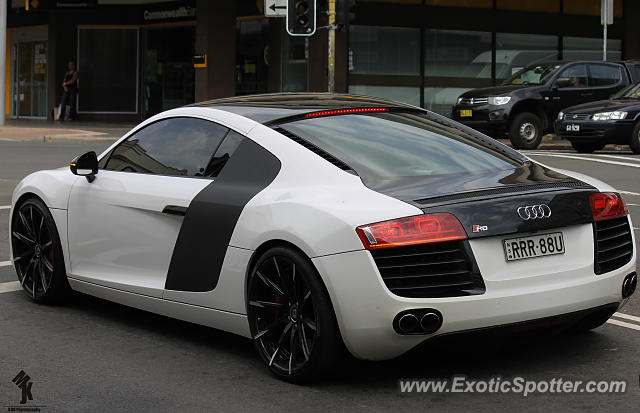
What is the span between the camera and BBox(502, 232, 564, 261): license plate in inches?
184

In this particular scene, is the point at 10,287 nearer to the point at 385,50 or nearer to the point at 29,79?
the point at 385,50

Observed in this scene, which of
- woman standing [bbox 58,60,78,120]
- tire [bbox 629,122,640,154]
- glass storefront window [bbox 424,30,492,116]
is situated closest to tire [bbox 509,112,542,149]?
tire [bbox 629,122,640,154]

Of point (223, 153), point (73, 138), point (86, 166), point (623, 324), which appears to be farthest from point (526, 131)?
point (223, 153)

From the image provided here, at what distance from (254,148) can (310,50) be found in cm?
2573

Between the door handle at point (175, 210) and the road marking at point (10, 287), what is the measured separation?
6.99 feet

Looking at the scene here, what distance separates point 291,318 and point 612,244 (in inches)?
64.7

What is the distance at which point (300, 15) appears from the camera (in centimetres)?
1878

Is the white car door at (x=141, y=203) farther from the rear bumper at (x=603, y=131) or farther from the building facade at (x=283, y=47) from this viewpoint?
the building facade at (x=283, y=47)

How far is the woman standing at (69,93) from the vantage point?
115ft

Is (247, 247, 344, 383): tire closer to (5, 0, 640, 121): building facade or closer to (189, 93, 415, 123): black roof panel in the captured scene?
(189, 93, 415, 123): black roof panel

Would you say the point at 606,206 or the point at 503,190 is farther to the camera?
the point at 606,206

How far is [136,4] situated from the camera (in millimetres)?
36469

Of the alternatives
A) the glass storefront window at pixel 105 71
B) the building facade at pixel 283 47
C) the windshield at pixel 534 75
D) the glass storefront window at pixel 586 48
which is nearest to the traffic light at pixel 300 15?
the windshield at pixel 534 75

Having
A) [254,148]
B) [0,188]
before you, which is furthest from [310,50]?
[254,148]
